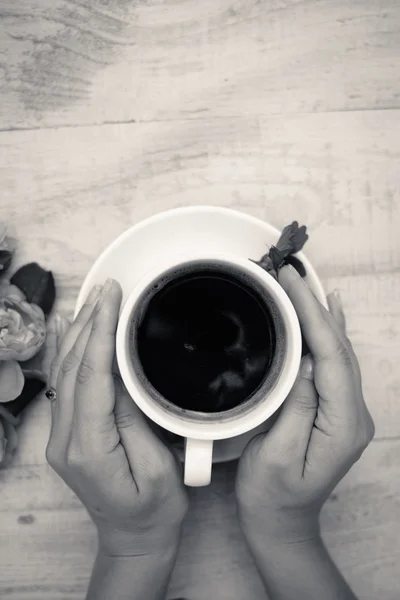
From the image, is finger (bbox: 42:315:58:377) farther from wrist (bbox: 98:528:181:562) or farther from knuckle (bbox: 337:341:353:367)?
knuckle (bbox: 337:341:353:367)

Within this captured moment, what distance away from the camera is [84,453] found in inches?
20.9

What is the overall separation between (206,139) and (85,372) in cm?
31

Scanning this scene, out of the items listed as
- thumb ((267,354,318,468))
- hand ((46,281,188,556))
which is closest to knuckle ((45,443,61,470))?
hand ((46,281,188,556))

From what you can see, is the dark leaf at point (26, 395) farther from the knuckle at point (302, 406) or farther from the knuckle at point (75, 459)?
the knuckle at point (302, 406)

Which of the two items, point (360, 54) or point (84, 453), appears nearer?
point (84, 453)

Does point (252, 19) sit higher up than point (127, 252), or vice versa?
point (252, 19)

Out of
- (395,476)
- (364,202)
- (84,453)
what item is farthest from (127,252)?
(395,476)

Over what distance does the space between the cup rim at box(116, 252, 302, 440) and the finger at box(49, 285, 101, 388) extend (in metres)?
0.08

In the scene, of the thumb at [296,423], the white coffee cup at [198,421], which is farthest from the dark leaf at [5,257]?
the thumb at [296,423]

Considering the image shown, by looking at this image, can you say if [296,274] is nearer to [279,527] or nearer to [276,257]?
[276,257]

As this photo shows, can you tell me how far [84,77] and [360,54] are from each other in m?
0.33

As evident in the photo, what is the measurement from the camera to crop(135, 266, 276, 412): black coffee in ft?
1.77

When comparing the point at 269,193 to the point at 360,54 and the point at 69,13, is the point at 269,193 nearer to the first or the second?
the point at 360,54

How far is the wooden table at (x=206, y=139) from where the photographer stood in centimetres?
65
